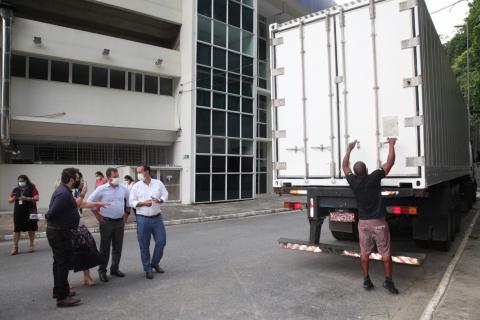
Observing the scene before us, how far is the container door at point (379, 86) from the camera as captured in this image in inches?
215

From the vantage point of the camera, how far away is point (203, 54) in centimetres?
1994

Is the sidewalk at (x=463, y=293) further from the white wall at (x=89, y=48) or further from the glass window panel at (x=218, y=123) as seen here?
the white wall at (x=89, y=48)

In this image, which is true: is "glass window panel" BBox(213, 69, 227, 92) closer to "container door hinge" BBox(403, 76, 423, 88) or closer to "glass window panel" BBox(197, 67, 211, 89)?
"glass window panel" BBox(197, 67, 211, 89)

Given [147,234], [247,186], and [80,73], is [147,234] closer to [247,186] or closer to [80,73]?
[80,73]

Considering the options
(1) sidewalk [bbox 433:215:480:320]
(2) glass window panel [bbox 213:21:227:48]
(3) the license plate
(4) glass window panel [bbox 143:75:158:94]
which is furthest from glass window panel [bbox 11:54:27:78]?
(1) sidewalk [bbox 433:215:480:320]

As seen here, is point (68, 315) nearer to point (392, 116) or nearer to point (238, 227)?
point (392, 116)

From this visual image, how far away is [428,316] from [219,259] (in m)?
3.89

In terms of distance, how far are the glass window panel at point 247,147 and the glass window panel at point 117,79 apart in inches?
279

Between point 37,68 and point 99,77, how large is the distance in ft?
8.60

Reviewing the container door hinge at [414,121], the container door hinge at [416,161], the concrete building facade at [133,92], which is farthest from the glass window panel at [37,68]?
the container door hinge at [416,161]

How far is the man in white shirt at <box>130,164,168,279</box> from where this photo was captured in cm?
598

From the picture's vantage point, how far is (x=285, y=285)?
553 cm

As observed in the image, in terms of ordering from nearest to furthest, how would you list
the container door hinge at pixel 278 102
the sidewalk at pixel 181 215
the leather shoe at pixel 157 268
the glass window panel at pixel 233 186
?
the leather shoe at pixel 157 268 → the container door hinge at pixel 278 102 → the sidewalk at pixel 181 215 → the glass window panel at pixel 233 186

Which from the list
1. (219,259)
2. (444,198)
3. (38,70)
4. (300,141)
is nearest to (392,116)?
(300,141)
